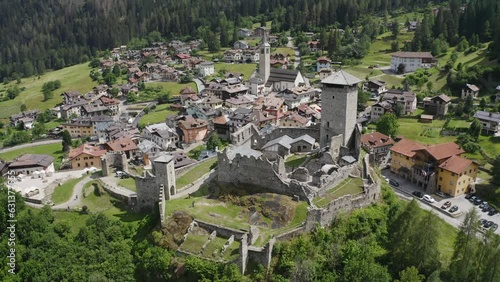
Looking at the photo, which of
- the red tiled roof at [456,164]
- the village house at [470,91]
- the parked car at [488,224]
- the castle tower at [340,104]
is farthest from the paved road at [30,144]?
the village house at [470,91]

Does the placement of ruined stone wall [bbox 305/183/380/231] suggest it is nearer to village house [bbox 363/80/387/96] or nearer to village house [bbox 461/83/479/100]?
village house [bbox 461/83/479/100]

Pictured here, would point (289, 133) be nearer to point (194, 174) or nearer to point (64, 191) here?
point (194, 174)

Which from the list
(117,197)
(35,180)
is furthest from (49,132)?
(117,197)

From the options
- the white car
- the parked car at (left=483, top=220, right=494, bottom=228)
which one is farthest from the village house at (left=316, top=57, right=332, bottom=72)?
the parked car at (left=483, top=220, right=494, bottom=228)

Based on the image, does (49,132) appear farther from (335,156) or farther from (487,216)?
(487,216)

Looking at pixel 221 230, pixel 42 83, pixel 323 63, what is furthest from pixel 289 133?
pixel 42 83

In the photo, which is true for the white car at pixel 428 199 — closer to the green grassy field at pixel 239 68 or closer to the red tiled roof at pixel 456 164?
the red tiled roof at pixel 456 164
